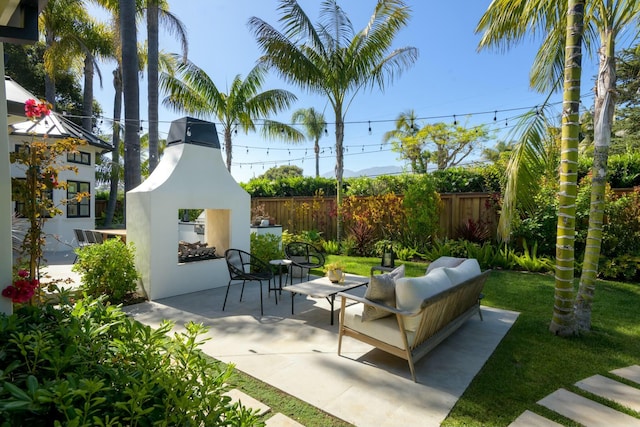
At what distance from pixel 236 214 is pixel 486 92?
925 centimetres

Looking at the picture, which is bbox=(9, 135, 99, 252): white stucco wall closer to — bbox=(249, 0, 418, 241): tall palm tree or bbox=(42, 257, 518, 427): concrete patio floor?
bbox=(249, 0, 418, 241): tall palm tree

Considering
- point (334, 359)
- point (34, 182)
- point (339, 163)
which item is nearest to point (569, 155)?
point (334, 359)

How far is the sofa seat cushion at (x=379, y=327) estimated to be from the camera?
3066mm

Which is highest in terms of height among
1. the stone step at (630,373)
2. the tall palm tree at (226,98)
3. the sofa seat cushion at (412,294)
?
the tall palm tree at (226,98)

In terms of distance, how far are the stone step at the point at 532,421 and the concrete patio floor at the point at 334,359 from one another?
454 mm

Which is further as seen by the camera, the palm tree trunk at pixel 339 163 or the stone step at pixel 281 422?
the palm tree trunk at pixel 339 163

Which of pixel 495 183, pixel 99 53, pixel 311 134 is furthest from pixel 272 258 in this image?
pixel 311 134

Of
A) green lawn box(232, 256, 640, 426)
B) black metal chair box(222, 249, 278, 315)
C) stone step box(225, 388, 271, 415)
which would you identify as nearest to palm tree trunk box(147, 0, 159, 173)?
black metal chair box(222, 249, 278, 315)

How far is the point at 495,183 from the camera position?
8.86 meters

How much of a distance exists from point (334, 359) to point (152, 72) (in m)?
8.97

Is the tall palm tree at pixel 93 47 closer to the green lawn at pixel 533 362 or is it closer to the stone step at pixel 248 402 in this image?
the stone step at pixel 248 402

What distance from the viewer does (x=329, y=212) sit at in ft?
38.3

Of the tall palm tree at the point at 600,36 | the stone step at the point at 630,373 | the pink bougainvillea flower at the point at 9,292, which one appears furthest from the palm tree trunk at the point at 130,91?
the stone step at the point at 630,373

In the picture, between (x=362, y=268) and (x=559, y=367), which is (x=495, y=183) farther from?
(x=559, y=367)
